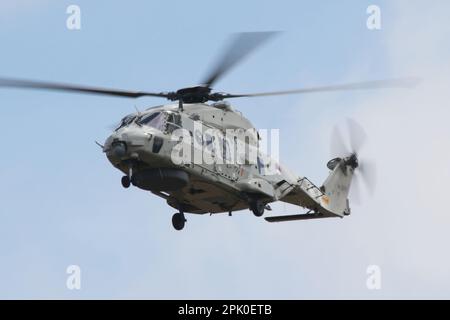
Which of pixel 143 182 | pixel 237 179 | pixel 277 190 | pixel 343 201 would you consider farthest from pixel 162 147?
pixel 343 201

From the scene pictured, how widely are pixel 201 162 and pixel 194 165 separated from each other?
0.34m

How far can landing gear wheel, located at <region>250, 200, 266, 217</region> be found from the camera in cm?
3475

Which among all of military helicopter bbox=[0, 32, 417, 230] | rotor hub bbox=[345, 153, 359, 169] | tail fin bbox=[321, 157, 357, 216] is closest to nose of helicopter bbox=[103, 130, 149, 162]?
military helicopter bbox=[0, 32, 417, 230]

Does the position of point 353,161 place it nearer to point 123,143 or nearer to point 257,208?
point 257,208

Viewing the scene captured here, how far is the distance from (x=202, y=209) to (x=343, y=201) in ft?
22.2

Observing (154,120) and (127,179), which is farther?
(154,120)

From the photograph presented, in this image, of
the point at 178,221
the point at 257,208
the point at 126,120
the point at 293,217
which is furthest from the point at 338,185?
the point at 126,120

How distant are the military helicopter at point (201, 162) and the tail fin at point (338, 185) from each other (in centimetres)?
47

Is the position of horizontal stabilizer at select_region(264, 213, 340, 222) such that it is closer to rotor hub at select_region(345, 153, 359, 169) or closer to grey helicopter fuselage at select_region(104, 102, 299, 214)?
grey helicopter fuselage at select_region(104, 102, 299, 214)

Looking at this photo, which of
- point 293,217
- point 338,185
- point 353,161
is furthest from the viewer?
point 353,161

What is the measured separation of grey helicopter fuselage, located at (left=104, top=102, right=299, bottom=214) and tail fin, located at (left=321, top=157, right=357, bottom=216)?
231cm

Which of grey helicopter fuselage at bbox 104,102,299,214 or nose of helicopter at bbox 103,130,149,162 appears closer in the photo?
nose of helicopter at bbox 103,130,149,162

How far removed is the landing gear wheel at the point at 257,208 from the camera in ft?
114

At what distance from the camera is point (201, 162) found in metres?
32.8
